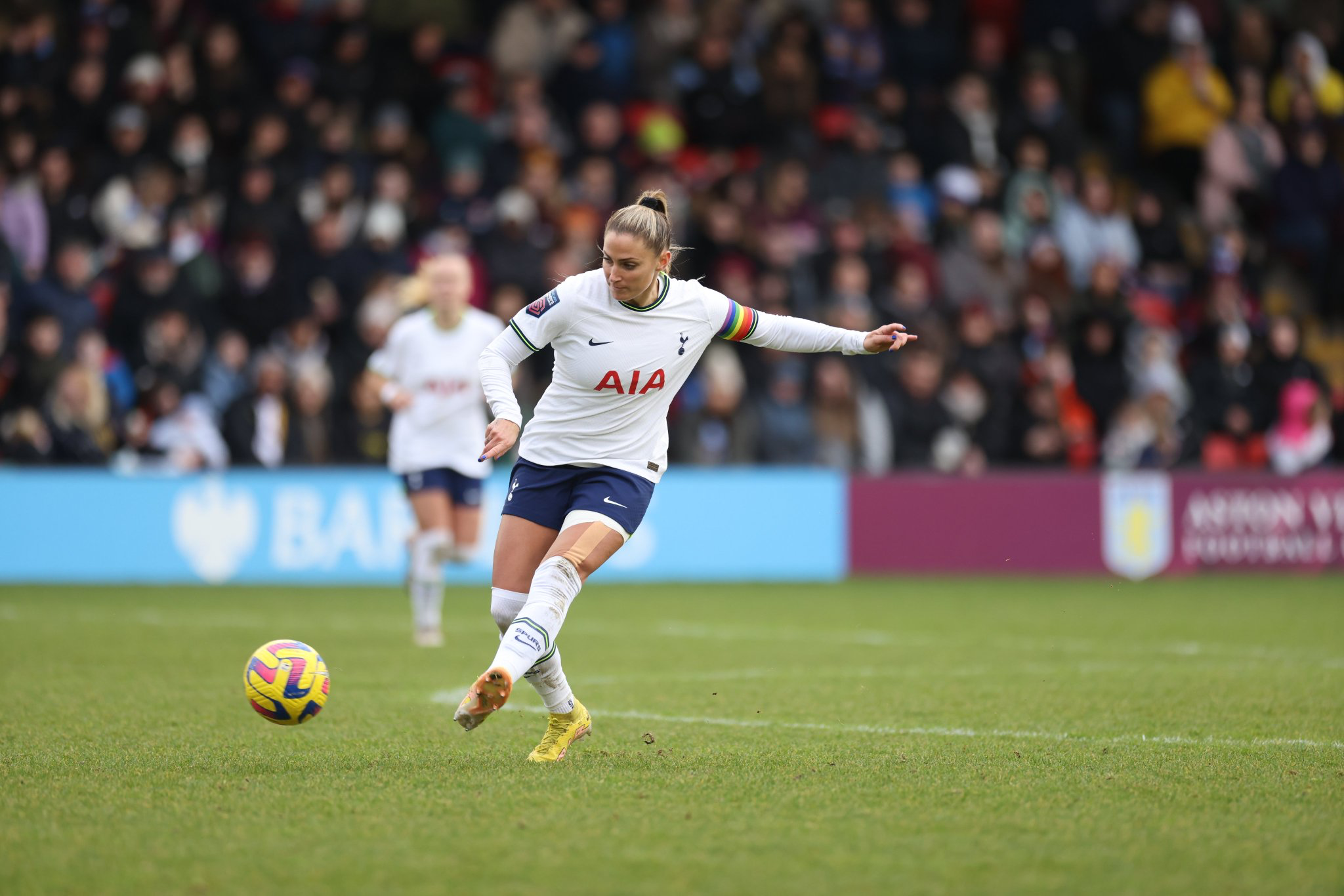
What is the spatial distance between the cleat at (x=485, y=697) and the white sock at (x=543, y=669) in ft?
1.63

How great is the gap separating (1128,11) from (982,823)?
20.3 m

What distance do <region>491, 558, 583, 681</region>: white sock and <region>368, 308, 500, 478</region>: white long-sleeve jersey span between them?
526 cm

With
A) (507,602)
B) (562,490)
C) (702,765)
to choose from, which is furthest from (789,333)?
(702,765)

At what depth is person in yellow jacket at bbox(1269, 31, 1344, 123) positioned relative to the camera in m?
23.2

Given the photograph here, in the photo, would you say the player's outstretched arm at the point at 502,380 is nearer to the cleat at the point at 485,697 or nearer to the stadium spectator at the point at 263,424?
the cleat at the point at 485,697

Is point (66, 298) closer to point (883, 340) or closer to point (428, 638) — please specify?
point (428, 638)

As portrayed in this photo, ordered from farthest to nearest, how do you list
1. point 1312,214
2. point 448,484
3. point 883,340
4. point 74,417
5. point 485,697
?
point 1312,214, point 74,417, point 448,484, point 883,340, point 485,697

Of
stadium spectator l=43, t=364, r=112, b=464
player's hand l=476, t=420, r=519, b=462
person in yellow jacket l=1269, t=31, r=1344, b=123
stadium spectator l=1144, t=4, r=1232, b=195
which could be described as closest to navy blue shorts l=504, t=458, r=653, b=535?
player's hand l=476, t=420, r=519, b=462

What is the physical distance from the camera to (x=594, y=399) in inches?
281

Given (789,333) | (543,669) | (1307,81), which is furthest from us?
(1307,81)

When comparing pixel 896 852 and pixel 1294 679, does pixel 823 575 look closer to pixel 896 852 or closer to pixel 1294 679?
pixel 1294 679

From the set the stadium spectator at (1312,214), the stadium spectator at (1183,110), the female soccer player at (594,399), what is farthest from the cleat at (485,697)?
Answer: the stadium spectator at (1183,110)

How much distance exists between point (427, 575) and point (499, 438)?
553cm

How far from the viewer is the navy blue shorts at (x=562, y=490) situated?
7.10 metres
